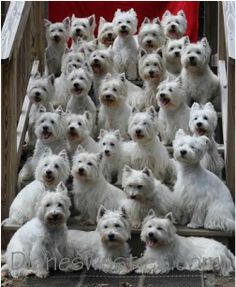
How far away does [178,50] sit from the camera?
11.3 metres

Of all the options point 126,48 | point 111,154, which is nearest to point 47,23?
point 126,48

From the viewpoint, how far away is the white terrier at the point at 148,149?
32.0ft

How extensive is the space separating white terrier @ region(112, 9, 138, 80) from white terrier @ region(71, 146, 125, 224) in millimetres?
2516

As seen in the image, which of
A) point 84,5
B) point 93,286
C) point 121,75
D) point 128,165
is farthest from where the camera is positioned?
A: point 84,5

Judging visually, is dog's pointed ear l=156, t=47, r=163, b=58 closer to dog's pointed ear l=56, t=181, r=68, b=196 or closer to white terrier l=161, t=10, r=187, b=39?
white terrier l=161, t=10, r=187, b=39

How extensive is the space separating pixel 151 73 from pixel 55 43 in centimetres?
172

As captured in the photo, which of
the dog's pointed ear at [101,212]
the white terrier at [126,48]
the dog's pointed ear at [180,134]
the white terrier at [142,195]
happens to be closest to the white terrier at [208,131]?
the dog's pointed ear at [180,134]

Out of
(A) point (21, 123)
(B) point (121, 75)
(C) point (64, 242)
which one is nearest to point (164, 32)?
(B) point (121, 75)

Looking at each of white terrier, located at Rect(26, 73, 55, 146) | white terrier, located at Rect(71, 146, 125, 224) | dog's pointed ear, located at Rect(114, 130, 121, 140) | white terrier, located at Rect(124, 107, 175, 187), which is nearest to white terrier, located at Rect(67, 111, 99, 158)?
dog's pointed ear, located at Rect(114, 130, 121, 140)

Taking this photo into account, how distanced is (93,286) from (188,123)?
8.76 feet

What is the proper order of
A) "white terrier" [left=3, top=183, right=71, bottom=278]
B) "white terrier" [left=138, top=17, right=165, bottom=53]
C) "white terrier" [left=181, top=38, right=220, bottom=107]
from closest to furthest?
"white terrier" [left=3, top=183, right=71, bottom=278], "white terrier" [left=181, top=38, right=220, bottom=107], "white terrier" [left=138, top=17, right=165, bottom=53]

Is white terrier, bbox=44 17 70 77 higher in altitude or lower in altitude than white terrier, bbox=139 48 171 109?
higher

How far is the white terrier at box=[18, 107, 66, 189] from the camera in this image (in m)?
9.90

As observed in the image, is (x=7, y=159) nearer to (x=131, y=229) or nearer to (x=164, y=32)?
(x=131, y=229)
